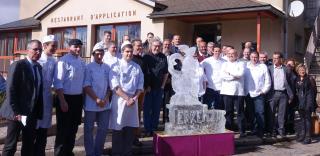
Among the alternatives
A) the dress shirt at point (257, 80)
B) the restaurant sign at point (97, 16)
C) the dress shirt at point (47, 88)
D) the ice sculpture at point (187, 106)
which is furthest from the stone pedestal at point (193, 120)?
the restaurant sign at point (97, 16)

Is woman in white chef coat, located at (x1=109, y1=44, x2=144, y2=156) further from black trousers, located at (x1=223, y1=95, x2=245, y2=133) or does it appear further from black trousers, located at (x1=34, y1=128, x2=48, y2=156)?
black trousers, located at (x1=223, y1=95, x2=245, y2=133)

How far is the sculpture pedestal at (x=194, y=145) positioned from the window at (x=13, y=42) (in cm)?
1603

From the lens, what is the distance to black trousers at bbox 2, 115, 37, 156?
5.34 meters

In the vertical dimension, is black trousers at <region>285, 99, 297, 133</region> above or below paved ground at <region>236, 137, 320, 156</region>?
above

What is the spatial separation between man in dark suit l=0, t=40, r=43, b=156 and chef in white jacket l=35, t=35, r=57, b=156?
18 centimetres

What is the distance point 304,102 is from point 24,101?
5.94 meters

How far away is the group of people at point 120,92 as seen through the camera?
5574mm

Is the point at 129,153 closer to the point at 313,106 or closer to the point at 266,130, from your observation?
the point at 266,130

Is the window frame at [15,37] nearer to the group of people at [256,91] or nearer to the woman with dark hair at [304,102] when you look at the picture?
the group of people at [256,91]

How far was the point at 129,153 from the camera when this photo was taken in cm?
633

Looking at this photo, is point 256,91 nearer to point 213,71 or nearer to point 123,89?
point 213,71

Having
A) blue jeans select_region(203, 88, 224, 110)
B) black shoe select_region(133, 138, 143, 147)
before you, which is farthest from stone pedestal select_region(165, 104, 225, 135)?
blue jeans select_region(203, 88, 224, 110)

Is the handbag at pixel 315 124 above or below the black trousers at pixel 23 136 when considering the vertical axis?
below

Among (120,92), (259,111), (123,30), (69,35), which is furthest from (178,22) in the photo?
(120,92)
